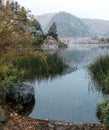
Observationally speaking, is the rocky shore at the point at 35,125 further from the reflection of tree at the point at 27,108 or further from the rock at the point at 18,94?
the rock at the point at 18,94

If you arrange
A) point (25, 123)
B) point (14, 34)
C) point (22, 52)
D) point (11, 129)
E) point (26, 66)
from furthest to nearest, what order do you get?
point (26, 66), point (22, 52), point (14, 34), point (25, 123), point (11, 129)

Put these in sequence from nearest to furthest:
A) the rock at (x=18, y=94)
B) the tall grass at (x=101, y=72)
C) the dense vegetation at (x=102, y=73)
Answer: the rock at (x=18, y=94), the dense vegetation at (x=102, y=73), the tall grass at (x=101, y=72)

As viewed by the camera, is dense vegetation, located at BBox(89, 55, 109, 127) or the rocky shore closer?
the rocky shore

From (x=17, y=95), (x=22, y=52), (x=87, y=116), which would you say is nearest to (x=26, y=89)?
(x=17, y=95)

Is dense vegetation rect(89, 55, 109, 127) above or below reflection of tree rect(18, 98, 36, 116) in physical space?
→ above

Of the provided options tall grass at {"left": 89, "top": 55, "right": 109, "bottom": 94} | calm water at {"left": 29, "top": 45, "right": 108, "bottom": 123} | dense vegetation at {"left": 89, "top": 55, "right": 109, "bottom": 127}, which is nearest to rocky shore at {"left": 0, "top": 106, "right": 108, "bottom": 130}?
calm water at {"left": 29, "top": 45, "right": 108, "bottom": 123}

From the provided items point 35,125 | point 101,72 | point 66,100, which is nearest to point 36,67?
point 101,72

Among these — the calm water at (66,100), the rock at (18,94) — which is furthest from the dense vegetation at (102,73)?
the rock at (18,94)

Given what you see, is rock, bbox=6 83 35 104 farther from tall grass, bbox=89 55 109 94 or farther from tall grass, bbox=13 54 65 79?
tall grass, bbox=13 54 65 79

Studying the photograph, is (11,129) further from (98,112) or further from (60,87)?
(60,87)

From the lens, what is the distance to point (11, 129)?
382 inches

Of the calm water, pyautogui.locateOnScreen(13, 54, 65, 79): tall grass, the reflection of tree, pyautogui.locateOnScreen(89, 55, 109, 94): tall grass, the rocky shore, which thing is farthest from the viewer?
pyautogui.locateOnScreen(13, 54, 65, 79): tall grass

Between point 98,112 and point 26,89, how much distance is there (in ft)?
11.7

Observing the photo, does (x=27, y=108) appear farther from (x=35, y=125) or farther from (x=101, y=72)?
(x=101, y=72)
